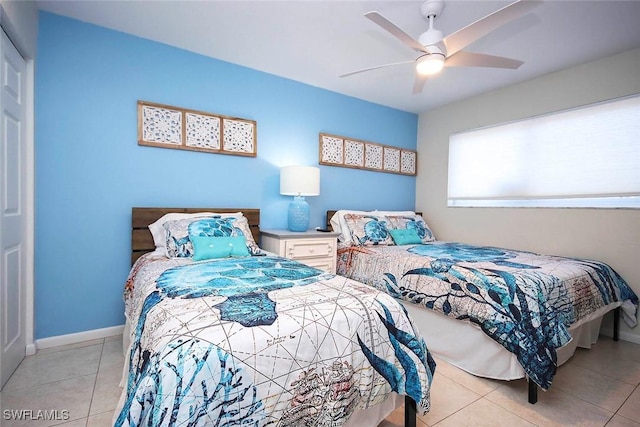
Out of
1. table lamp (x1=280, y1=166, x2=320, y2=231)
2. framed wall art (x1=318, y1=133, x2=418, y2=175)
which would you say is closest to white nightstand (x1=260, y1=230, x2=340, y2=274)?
table lamp (x1=280, y1=166, x2=320, y2=231)

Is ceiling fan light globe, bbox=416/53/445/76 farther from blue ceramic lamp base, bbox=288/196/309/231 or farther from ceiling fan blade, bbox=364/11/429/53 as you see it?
blue ceramic lamp base, bbox=288/196/309/231

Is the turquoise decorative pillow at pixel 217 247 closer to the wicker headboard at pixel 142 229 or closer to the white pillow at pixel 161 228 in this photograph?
the white pillow at pixel 161 228

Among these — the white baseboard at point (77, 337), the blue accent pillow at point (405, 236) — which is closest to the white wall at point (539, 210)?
the blue accent pillow at point (405, 236)

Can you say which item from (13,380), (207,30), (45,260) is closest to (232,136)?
(207,30)

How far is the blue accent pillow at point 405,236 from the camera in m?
3.22

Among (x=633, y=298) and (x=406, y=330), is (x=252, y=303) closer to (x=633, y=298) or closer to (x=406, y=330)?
(x=406, y=330)

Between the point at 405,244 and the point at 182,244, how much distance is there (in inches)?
84.5

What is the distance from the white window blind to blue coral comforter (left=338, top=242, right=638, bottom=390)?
73cm

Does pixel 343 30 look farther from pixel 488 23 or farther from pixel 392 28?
pixel 488 23

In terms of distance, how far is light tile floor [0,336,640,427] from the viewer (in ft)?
5.13

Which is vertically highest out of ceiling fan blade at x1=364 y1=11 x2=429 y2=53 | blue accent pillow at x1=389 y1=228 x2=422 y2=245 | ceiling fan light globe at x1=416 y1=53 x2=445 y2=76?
ceiling fan blade at x1=364 y1=11 x2=429 y2=53

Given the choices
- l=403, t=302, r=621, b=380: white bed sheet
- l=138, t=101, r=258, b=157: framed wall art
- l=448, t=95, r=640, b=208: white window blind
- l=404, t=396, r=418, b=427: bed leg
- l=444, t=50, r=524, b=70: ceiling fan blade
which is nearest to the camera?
l=404, t=396, r=418, b=427: bed leg

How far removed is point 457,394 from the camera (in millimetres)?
1802

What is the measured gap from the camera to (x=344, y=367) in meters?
1.12
